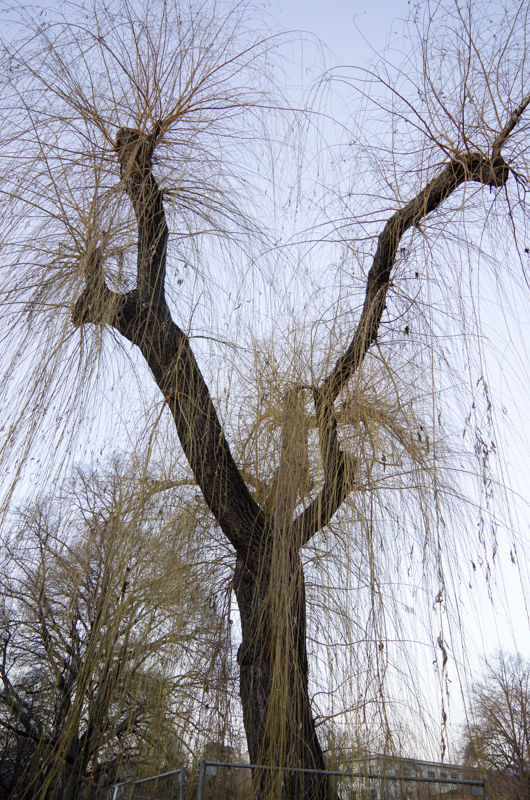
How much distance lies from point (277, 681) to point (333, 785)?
55 cm

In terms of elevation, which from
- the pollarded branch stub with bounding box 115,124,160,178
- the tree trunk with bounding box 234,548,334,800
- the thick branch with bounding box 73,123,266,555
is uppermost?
the pollarded branch stub with bounding box 115,124,160,178

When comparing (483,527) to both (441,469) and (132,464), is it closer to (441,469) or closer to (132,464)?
(441,469)

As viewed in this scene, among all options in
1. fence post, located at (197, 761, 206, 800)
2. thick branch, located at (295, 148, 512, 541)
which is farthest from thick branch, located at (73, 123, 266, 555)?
fence post, located at (197, 761, 206, 800)

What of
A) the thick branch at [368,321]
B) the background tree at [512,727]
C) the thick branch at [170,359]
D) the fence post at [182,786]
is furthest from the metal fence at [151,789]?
the background tree at [512,727]

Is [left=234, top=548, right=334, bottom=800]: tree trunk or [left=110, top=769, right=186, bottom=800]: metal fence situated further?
[left=110, top=769, right=186, bottom=800]: metal fence

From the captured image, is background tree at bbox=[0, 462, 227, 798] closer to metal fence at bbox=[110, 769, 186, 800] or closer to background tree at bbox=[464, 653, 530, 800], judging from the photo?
metal fence at bbox=[110, 769, 186, 800]

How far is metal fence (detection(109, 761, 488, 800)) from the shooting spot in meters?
1.44

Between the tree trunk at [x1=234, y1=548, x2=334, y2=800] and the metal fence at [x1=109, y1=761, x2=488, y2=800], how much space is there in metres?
0.03

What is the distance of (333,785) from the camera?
5.78 ft

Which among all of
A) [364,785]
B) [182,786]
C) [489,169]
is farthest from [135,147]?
[182,786]

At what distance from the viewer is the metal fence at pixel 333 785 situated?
1436 millimetres

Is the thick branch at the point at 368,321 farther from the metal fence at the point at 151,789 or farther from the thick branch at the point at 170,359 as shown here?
the metal fence at the point at 151,789

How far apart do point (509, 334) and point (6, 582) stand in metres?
6.81

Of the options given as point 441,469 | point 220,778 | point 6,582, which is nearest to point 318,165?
point 441,469
